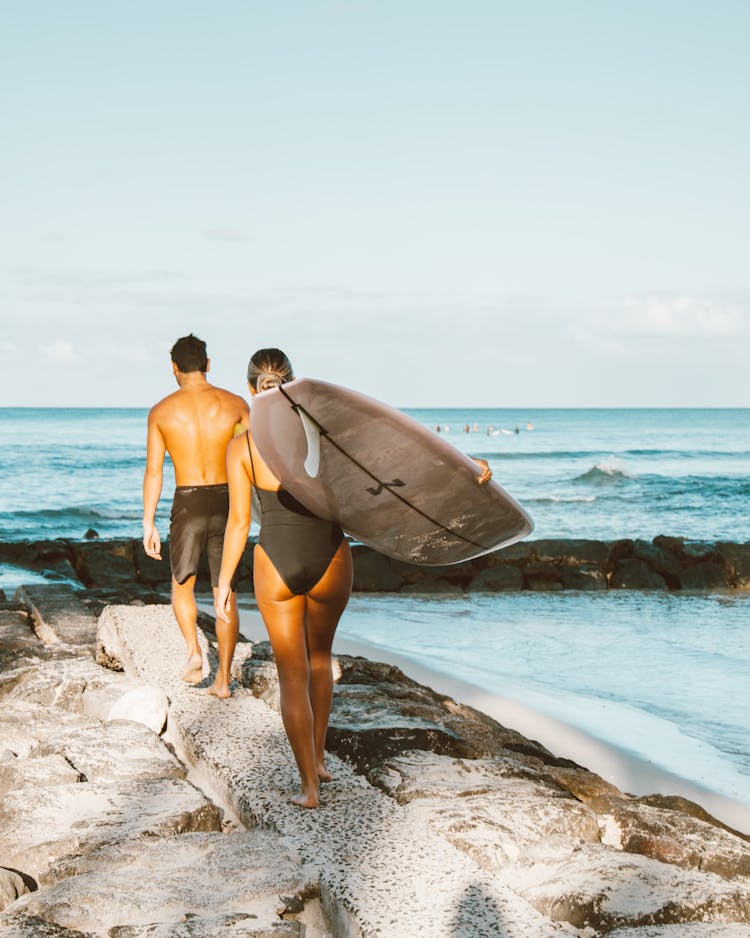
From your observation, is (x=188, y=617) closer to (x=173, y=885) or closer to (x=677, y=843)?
(x=173, y=885)

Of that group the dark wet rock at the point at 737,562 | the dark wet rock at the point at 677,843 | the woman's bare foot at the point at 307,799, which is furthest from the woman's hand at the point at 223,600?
the dark wet rock at the point at 737,562

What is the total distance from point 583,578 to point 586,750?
9176mm

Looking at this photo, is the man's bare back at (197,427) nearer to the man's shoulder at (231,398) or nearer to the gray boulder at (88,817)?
the man's shoulder at (231,398)

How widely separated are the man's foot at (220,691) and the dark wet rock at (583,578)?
11.1 meters

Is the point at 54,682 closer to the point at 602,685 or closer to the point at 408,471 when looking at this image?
the point at 408,471

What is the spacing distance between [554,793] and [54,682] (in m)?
3.12

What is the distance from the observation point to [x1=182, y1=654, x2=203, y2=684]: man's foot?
5.74 metres

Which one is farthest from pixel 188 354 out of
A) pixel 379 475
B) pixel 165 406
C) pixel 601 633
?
pixel 601 633

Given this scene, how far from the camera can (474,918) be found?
284cm

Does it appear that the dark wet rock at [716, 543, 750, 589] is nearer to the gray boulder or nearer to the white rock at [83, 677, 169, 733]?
the white rock at [83, 677, 169, 733]

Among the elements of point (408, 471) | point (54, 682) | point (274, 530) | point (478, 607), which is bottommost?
point (478, 607)

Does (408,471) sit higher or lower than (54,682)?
higher

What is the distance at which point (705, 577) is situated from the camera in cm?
1656

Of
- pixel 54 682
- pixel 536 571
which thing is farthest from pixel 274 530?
pixel 536 571
